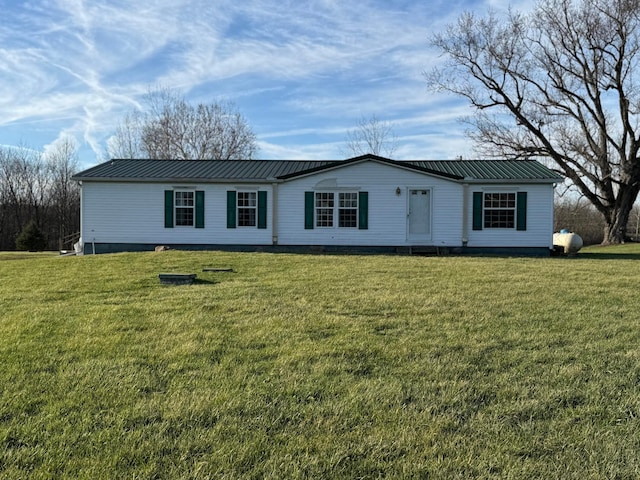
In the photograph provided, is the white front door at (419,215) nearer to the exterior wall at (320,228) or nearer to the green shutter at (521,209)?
the exterior wall at (320,228)

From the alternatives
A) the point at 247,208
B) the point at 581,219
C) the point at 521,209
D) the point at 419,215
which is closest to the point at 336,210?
the point at 419,215

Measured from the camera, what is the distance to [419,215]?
15656 millimetres

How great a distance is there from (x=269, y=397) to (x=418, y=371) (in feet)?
4.14

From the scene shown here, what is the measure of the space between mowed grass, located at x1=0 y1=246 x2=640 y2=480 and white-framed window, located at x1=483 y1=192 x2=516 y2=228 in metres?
8.82

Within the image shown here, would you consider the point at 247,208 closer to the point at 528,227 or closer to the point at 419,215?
the point at 419,215

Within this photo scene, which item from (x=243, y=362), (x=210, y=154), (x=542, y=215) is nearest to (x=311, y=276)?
(x=243, y=362)

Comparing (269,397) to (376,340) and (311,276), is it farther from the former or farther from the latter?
(311,276)

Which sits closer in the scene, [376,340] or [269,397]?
[269,397]

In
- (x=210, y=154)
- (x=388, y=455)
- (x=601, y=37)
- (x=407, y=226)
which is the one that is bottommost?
(x=388, y=455)

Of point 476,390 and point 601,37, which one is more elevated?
point 601,37

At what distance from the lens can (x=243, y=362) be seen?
3979mm

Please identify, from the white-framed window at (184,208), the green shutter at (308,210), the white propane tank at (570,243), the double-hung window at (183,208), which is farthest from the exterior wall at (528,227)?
the white-framed window at (184,208)

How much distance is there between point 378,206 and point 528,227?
16.1 ft

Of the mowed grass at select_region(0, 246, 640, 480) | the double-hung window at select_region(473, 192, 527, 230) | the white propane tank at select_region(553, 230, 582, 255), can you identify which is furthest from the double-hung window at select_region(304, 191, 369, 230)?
the mowed grass at select_region(0, 246, 640, 480)
